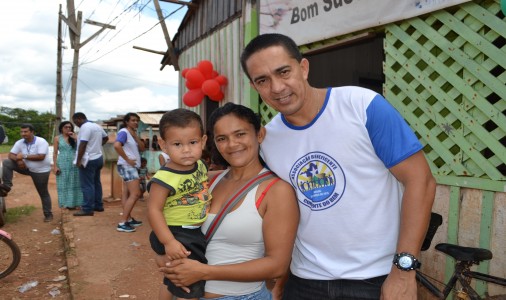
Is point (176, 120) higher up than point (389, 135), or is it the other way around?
point (176, 120)

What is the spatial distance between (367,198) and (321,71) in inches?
261

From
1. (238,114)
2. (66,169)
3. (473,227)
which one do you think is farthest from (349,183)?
(66,169)

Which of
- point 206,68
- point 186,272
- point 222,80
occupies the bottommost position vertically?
point 186,272

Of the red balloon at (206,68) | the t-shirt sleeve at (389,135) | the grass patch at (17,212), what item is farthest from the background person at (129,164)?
the t-shirt sleeve at (389,135)

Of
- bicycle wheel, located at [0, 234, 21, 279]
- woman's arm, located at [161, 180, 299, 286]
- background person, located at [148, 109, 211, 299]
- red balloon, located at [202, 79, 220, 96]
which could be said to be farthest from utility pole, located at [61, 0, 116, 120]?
woman's arm, located at [161, 180, 299, 286]

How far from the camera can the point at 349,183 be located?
1.62 meters

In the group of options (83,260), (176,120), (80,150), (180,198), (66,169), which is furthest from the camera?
(66,169)

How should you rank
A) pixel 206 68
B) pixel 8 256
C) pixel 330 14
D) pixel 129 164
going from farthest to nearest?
pixel 206 68 → pixel 129 164 → pixel 8 256 → pixel 330 14

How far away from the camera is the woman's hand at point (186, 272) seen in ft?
5.47

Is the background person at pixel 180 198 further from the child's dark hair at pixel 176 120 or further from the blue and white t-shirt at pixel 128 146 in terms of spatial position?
the blue and white t-shirt at pixel 128 146

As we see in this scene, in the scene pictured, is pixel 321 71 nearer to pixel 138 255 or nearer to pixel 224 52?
pixel 224 52

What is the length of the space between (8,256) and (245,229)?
197 inches

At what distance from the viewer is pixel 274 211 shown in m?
1.67

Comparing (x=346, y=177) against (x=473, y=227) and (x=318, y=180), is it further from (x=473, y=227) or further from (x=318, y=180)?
(x=473, y=227)
